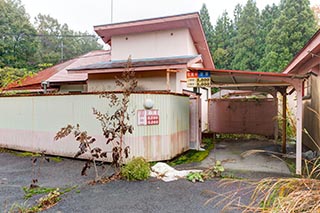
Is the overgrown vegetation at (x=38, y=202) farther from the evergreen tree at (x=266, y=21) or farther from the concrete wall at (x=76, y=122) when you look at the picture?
the evergreen tree at (x=266, y=21)

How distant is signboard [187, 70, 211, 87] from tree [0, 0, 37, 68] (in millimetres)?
24582

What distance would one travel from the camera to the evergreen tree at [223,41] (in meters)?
34.9

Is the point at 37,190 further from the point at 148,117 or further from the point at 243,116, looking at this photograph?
the point at 243,116

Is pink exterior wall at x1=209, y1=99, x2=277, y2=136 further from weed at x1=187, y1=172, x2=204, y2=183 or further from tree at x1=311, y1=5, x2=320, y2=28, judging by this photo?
tree at x1=311, y1=5, x2=320, y2=28

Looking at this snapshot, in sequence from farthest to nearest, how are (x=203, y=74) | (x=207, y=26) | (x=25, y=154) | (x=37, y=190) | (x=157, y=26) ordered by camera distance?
(x=207, y=26) → (x=157, y=26) → (x=25, y=154) → (x=203, y=74) → (x=37, y=190)

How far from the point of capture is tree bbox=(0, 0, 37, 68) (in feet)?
84.3

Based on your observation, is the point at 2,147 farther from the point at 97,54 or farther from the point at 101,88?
the point at 97,54

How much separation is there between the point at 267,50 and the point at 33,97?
27.6 m

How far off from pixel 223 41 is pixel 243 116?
2704cm

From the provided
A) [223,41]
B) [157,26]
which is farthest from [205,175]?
[223,41]

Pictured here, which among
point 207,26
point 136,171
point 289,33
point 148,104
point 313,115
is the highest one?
point 207,26

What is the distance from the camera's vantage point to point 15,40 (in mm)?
26766

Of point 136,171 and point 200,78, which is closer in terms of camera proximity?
point 136,171

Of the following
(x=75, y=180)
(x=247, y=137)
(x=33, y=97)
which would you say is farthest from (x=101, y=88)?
(x=247, y=137)
